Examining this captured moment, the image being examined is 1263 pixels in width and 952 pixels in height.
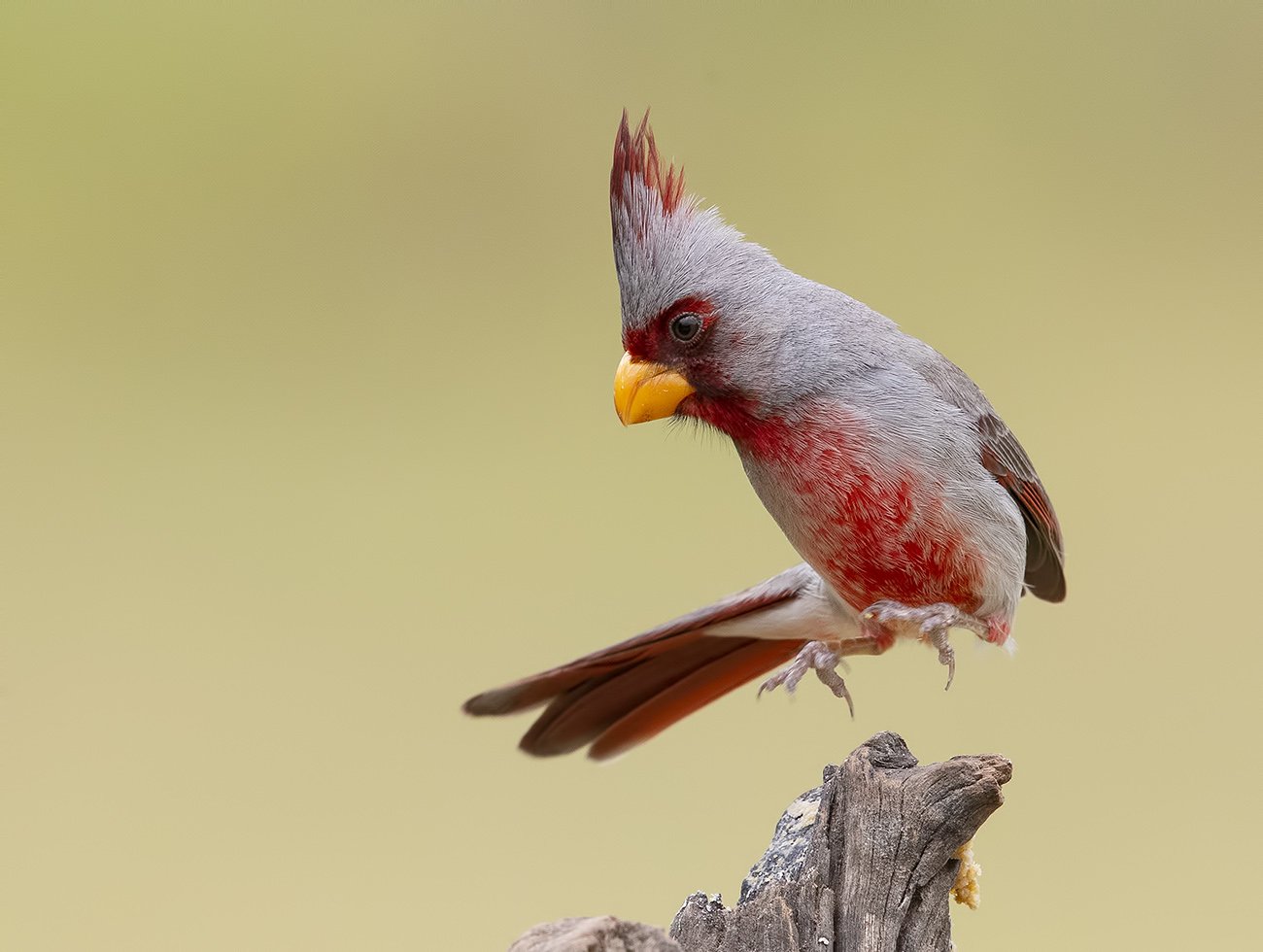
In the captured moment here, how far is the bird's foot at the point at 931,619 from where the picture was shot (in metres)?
2.60

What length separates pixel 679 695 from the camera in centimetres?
306

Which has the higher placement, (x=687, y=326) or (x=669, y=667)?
(x=687, y=326)

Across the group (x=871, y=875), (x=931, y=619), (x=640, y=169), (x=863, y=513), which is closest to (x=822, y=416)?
(x=863, y=513)

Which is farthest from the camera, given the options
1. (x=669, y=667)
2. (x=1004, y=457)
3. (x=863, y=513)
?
(x=669, y=667)

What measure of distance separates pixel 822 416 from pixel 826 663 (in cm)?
47

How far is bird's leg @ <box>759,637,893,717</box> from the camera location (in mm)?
2543

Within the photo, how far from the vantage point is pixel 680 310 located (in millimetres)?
2648

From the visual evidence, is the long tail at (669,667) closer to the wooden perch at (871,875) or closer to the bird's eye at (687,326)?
the bird's eye at (687,326)

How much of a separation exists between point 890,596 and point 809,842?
0.69 metres

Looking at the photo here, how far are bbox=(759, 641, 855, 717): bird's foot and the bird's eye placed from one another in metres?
0.64

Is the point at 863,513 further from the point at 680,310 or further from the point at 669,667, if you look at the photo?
the point at 669,667

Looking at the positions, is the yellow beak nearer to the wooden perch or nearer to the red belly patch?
the red belly patch

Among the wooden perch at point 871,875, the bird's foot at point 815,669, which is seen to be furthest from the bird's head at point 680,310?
the wooden perch at point 871,875

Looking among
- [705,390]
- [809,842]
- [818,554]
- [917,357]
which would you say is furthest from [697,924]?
[917,357]
